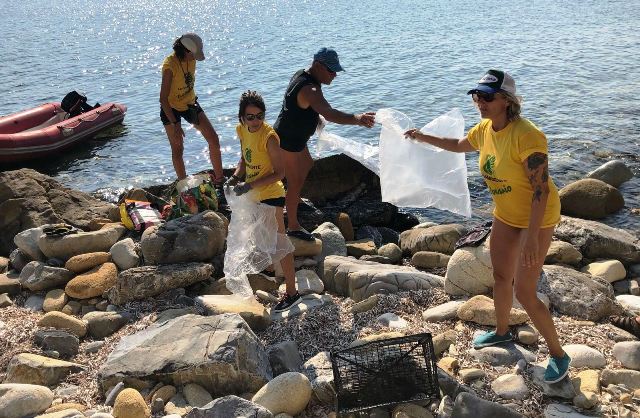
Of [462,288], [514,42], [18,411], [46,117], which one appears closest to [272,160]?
[462,288]

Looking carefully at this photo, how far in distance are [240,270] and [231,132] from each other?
10099mm

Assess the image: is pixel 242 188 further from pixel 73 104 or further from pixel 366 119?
pixel 73 104

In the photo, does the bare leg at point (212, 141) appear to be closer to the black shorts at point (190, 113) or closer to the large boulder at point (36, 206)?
the black shorts at point (190, 113)

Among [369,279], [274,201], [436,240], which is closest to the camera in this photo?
[274,201]

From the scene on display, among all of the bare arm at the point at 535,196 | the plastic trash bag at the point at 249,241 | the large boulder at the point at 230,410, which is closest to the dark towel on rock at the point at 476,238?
the plastic trash bag at the point at 249,241

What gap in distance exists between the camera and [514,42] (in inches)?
936

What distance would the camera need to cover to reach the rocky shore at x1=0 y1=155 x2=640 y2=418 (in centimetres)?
461

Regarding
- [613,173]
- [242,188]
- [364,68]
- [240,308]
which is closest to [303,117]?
[242,188]

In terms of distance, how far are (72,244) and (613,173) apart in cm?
860

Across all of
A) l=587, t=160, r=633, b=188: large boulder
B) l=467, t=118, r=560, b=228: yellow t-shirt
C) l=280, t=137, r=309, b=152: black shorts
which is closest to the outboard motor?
l=280, t=137, r=309, b=152: black shorts

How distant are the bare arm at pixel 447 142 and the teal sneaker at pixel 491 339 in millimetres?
1453

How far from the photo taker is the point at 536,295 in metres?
4.58

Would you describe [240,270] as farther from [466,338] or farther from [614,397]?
[614,397]

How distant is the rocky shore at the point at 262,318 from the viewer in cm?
461
